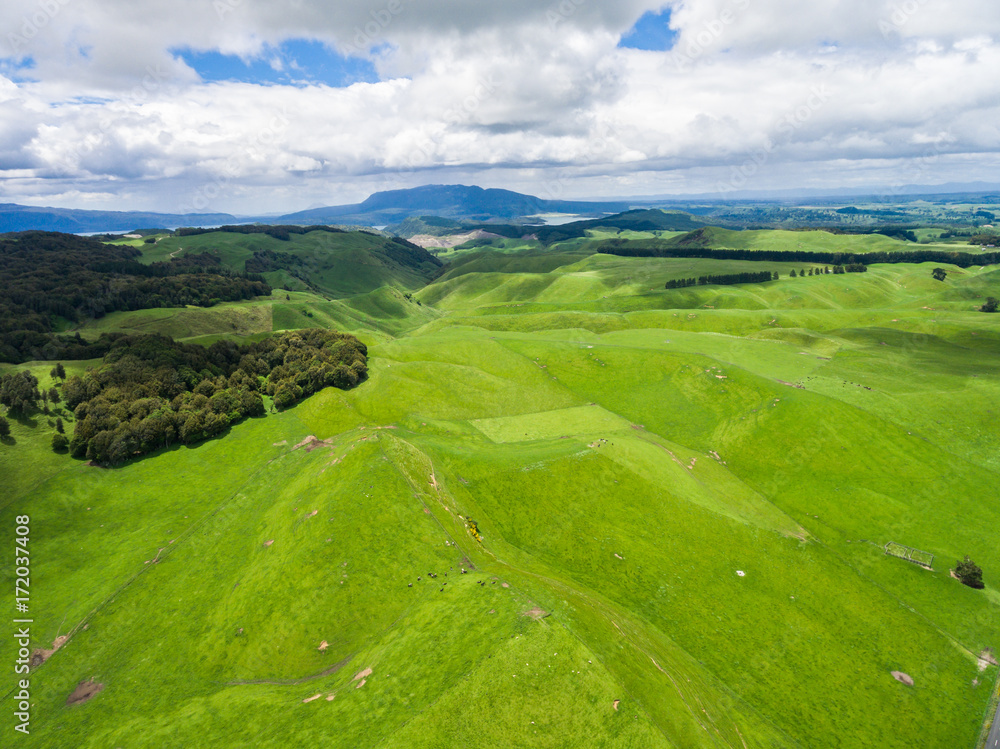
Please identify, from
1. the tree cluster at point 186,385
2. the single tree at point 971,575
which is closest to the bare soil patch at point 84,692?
the tree cluster at point 186,385

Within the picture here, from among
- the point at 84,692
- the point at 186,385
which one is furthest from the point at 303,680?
the point at 186,385

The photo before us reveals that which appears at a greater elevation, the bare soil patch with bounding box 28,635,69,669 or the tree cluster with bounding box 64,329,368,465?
the tree cluster with bounding box 64,329,368,465

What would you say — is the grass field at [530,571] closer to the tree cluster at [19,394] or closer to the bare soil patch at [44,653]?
the bare soil patch at [44,653]

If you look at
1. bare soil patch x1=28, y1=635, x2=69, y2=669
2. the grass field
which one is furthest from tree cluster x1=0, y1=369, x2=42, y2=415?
bare soil patch x1=28, y1=635, x2=69, y2=669

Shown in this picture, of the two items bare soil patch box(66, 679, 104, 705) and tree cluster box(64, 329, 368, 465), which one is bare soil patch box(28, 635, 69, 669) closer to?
bare soil patch box(66, 679, 104, 705)

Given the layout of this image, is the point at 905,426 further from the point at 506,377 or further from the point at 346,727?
the point at 346,727

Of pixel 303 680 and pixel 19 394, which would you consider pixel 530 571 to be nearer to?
pixel 303 680
